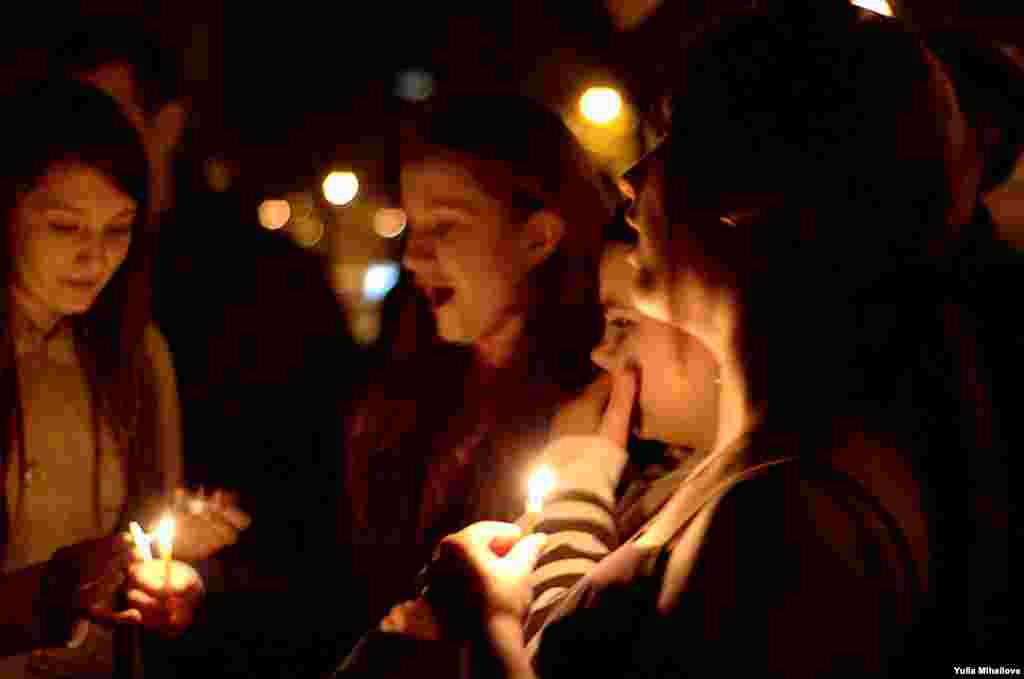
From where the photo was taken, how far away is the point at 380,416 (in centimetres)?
343

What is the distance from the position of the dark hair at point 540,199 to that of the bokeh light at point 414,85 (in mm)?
195

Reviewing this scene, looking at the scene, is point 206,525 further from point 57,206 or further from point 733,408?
point 733,408

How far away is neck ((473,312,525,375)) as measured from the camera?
10.5 feet

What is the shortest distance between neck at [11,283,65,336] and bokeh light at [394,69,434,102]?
1.24 metres

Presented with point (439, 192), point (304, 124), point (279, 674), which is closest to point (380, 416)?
point (439, 192)

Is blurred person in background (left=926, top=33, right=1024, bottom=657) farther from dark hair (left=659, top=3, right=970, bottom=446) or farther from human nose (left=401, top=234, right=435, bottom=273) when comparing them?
human nose (left=401, top=234, right=435, bottom=273)

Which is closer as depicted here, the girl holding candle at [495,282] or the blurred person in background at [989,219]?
the blurred person in background at [989,219]

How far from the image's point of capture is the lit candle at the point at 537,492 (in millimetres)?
2268

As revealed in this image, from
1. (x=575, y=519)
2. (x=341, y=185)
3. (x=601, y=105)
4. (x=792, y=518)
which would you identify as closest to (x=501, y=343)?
(x=601, y=105)

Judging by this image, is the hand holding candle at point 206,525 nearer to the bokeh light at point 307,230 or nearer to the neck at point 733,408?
the neck at point 733,408

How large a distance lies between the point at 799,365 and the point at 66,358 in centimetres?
235

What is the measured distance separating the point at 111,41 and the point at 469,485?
1.72 metres

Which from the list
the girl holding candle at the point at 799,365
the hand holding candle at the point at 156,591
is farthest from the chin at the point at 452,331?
the girl holding candle at the point at 799,365

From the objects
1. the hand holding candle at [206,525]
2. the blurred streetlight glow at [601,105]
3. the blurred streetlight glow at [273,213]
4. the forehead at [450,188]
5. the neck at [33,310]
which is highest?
the blurred streetlight glow at [601,105]
